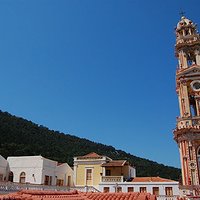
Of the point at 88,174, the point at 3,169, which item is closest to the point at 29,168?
the point at 3,169

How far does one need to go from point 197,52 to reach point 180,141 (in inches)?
577

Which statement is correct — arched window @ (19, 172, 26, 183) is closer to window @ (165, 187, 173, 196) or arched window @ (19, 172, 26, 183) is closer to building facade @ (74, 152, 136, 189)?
building facade @ (74, 152, 136, 189)

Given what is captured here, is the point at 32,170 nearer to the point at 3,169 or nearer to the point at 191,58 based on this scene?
the point at 3,169

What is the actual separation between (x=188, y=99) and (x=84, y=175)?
18826 mm

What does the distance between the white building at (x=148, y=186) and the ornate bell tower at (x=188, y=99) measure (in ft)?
6.00

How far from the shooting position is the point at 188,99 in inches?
1502

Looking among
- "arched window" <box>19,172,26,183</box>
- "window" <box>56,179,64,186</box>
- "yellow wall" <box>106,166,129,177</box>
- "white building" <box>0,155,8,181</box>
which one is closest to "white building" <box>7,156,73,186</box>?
"arched window" <box>19,172,26,183</box>

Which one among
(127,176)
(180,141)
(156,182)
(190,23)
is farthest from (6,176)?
(190,23)

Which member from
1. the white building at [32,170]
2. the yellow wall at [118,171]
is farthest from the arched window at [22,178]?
the yellow wall at [118,171]

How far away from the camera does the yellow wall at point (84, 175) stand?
125 feet

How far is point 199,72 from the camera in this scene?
38.8 meters

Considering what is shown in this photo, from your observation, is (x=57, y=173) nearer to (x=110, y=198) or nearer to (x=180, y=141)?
(x=180, y=141)

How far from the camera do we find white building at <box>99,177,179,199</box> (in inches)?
1294

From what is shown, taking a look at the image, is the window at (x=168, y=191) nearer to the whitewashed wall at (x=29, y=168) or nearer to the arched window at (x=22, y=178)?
the whitewashed wall at (x=29, y=168)
